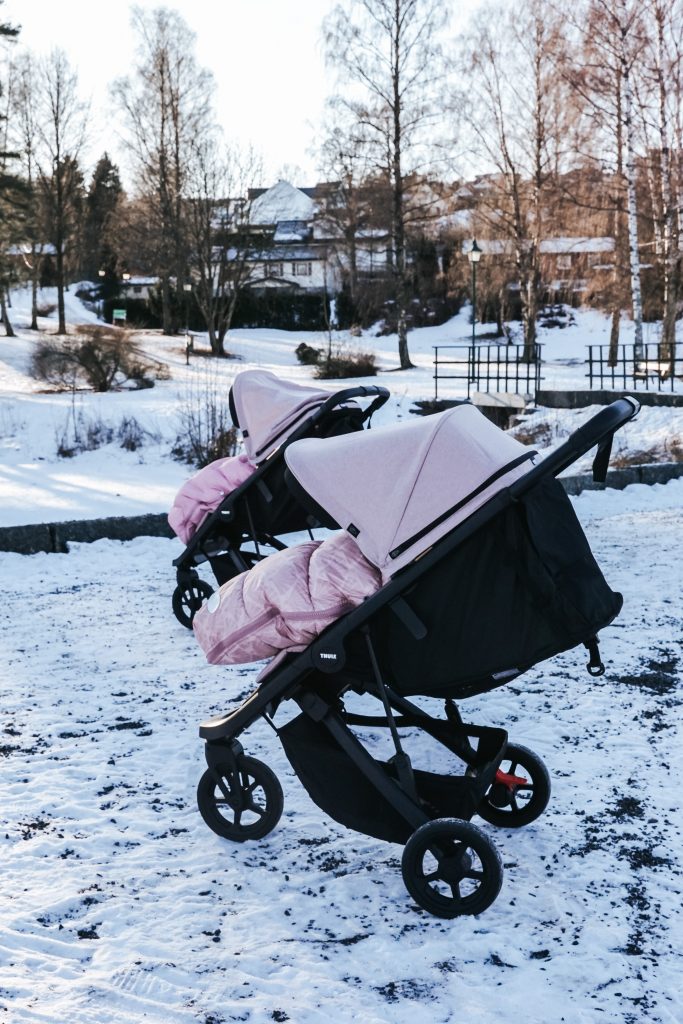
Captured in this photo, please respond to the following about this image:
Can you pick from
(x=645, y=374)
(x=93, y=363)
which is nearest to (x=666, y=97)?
(x=645, y=374)

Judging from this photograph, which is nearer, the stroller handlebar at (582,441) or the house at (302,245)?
the stroller handlebar at (582,441)

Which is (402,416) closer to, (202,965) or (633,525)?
(633,525)

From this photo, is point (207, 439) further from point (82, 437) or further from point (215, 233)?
point (215, 233)

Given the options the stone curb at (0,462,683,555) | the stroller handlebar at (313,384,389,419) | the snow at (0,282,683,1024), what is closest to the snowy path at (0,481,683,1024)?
the snow at (0,282,683,1024)

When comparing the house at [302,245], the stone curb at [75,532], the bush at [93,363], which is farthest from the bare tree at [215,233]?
the stone curb at [75,532]

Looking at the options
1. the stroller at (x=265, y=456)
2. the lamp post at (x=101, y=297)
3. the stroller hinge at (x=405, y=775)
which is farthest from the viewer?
the lamp post at (x=101, y=297)

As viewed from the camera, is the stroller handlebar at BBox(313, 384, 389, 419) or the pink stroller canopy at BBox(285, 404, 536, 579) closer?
the pink stroller canopy at BBox(285, 404, 536, 579)

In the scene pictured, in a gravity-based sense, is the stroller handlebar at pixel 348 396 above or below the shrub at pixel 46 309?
below

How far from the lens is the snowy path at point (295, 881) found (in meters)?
2.62

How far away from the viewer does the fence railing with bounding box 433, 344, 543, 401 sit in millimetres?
18719

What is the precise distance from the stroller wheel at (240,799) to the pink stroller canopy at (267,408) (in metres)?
2.13

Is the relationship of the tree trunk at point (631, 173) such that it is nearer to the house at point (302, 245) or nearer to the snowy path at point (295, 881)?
the house at point (302, 245)

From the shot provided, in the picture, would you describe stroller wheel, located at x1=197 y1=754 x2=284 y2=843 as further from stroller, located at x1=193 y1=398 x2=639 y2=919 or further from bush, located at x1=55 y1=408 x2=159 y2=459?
bush, located at x1=55 y1=408 x2=159 y2=459

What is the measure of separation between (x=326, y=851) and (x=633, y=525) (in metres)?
5.44
